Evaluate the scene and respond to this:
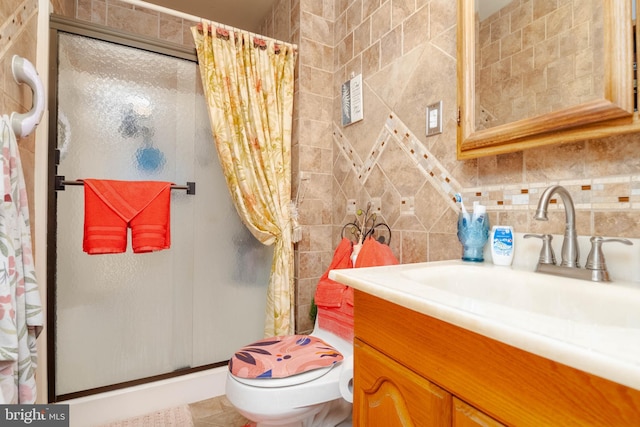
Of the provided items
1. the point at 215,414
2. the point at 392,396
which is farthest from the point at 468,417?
the point at 215,414

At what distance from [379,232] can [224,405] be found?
1.27 metres

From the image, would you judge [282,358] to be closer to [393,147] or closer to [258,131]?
[393,147]

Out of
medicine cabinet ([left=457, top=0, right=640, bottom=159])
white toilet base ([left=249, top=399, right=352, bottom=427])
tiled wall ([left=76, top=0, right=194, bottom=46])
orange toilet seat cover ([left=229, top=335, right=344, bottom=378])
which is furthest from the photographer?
tiled wall ([left=76, top=0, right=194, bottom=46])

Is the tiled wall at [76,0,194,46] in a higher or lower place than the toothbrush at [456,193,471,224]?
higher

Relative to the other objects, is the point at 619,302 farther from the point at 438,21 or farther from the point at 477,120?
the point at 438,21

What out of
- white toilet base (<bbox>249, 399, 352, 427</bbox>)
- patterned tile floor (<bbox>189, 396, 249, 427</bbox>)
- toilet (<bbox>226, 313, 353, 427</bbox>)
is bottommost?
patterned tile floor (<bbox>189, 396, 249, 427</bbox>)

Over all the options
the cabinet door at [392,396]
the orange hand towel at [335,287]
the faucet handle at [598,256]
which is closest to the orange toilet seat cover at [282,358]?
the orange hand towel at [335,287]

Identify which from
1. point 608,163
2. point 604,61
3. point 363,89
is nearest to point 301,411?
point 608,163

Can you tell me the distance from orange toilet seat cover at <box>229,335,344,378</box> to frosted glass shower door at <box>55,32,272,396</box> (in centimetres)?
65

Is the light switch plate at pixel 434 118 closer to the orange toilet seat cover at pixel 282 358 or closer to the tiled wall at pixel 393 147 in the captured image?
the tiled wall at pixel 393 147

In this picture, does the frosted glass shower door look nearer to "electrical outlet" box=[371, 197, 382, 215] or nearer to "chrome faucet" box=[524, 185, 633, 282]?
"electrical outlet" box=[371, 197, 382, 215]

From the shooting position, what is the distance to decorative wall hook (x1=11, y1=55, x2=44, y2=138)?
40.9 inches

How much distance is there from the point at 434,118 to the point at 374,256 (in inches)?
25.1

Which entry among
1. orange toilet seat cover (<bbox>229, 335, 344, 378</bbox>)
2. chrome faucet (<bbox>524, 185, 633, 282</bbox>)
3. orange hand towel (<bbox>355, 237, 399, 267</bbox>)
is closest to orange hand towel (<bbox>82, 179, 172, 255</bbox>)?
orange toilet seat cover (<bbox>229, 335, 344, 378</bbox>)
